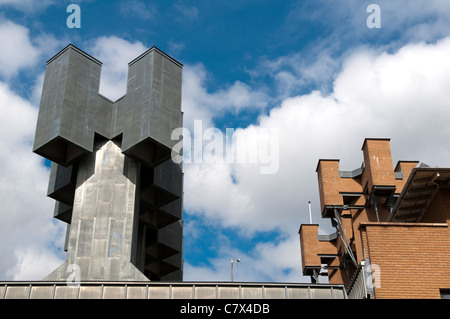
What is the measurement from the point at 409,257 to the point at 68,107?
21.0m

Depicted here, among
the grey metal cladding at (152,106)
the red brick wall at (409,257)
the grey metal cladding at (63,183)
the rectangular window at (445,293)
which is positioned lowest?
the rectangular window at (445,293)

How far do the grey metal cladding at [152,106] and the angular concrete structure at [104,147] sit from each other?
0.06m

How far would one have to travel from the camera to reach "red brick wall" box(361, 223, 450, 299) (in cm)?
2198

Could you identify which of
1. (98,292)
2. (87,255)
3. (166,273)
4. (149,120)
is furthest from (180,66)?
(166,273)

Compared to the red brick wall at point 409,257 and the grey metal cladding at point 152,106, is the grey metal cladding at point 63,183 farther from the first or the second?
the red brick wall at point 409,257

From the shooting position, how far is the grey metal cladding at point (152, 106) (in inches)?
1351

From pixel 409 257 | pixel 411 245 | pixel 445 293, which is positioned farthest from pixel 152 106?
pixel 445 293

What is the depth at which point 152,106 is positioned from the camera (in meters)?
34.8

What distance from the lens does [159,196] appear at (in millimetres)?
40531

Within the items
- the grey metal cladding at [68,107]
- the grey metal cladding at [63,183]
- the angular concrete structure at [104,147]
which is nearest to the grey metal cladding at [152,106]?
the angular concrete structure at [104,147]

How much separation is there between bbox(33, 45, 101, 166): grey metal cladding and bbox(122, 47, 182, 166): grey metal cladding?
2.21 meters

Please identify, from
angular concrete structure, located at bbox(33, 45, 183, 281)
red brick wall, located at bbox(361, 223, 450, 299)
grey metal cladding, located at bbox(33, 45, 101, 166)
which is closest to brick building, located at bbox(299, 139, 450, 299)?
red brick wall, located at bbox(361, 223, 450, 299)

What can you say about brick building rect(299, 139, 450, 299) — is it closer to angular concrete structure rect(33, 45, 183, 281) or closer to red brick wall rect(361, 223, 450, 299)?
red brick wall rect(361, 223, 450, 299)
